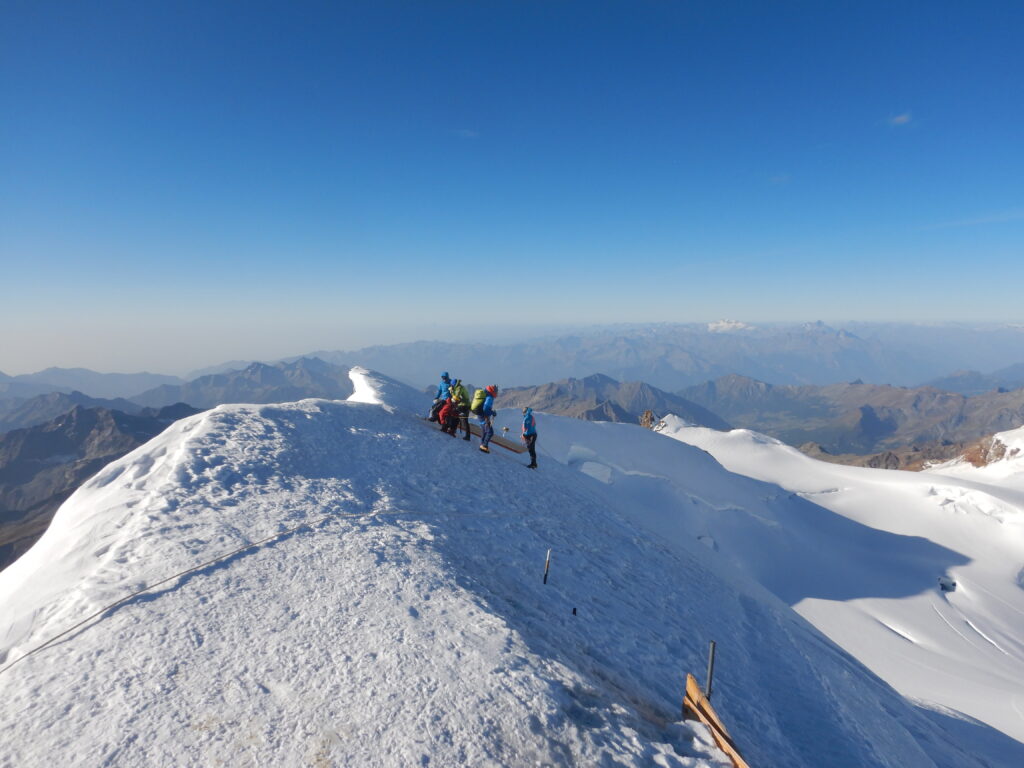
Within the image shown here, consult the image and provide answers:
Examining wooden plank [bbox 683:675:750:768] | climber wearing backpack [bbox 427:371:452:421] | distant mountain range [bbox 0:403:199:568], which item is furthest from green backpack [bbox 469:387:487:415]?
distant mountain range [bbox 0:403:199:568]

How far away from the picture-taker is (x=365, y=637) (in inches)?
278

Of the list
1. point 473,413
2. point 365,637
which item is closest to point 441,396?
point 473,413

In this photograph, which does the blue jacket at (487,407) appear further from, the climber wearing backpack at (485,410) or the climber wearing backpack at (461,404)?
the climber wearing backpack at (461,404)

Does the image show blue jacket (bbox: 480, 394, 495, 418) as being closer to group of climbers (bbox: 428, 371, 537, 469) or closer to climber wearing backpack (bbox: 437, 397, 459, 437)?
group of climbers (bbox: 428, 371, 537, 469)

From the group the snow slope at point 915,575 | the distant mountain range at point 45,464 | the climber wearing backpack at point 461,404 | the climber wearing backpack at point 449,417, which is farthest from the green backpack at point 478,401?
the distant mountain range at point 45,464

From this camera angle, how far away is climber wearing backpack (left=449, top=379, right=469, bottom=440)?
19.9m

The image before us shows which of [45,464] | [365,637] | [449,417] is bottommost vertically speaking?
[45,464]

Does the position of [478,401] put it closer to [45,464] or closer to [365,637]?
[365,637]

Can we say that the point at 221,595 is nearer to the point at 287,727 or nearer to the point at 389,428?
the point at 287,727

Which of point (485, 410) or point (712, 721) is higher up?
point (485, 410)

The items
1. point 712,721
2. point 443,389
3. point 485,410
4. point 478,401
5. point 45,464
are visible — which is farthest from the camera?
A: point 45,464

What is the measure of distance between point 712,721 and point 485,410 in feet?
44.7

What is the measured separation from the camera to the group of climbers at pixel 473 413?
62.6 ft

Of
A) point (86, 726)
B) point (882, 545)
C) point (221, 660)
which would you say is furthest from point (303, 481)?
point (882, 545)
